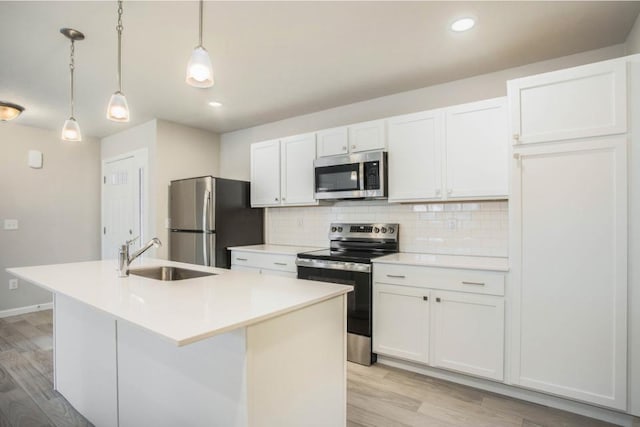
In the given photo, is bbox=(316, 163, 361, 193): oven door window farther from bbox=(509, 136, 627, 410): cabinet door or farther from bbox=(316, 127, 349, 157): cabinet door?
bbox=(509, 136, 627, 410): cabinet door

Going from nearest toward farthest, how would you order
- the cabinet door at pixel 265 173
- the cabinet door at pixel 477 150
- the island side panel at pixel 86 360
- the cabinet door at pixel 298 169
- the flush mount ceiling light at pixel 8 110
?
the island side panel at pixel 86 360 < the cabinet door at pixel 477 150 < the flush mount ceiling light at pixel 8 110 < the cabinet door at pixel 298 169 < the cabinet door at pixel 265 173

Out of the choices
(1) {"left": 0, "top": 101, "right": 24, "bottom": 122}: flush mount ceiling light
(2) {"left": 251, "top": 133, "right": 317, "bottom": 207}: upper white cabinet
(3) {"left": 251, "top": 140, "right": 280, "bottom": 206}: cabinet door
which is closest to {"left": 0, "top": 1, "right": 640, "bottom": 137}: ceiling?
(1) {"left": 0, "top": 101, "right": 24, "bottom": 122}: flush mount ceiling light

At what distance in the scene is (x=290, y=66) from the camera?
270 centimetres

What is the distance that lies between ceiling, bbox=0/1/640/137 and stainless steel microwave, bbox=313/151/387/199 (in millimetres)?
663

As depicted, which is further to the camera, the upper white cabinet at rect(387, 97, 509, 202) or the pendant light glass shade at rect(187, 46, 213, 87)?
the upper white cabinet at rect(387, 97, 509, 202)

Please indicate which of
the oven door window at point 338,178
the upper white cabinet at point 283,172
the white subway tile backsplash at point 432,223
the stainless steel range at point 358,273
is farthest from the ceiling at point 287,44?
the stainless steel range at point 358,273

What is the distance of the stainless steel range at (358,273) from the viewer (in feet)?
8.99

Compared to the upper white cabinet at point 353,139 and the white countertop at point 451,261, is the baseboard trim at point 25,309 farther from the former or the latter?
the white countertop at point 451,261

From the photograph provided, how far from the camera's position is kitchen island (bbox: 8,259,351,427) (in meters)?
1.21

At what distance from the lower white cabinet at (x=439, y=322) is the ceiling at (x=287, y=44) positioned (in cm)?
162

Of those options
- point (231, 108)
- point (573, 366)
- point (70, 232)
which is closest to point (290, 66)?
point (231, 108)

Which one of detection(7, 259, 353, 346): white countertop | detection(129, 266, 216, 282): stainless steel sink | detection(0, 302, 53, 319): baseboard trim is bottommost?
detection(0, 302, 53, 319): baseboard trim

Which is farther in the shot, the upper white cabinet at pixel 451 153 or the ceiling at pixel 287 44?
the upper white cabinet at pixel 451 153

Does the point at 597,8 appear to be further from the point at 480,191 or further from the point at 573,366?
the point at 573,366
